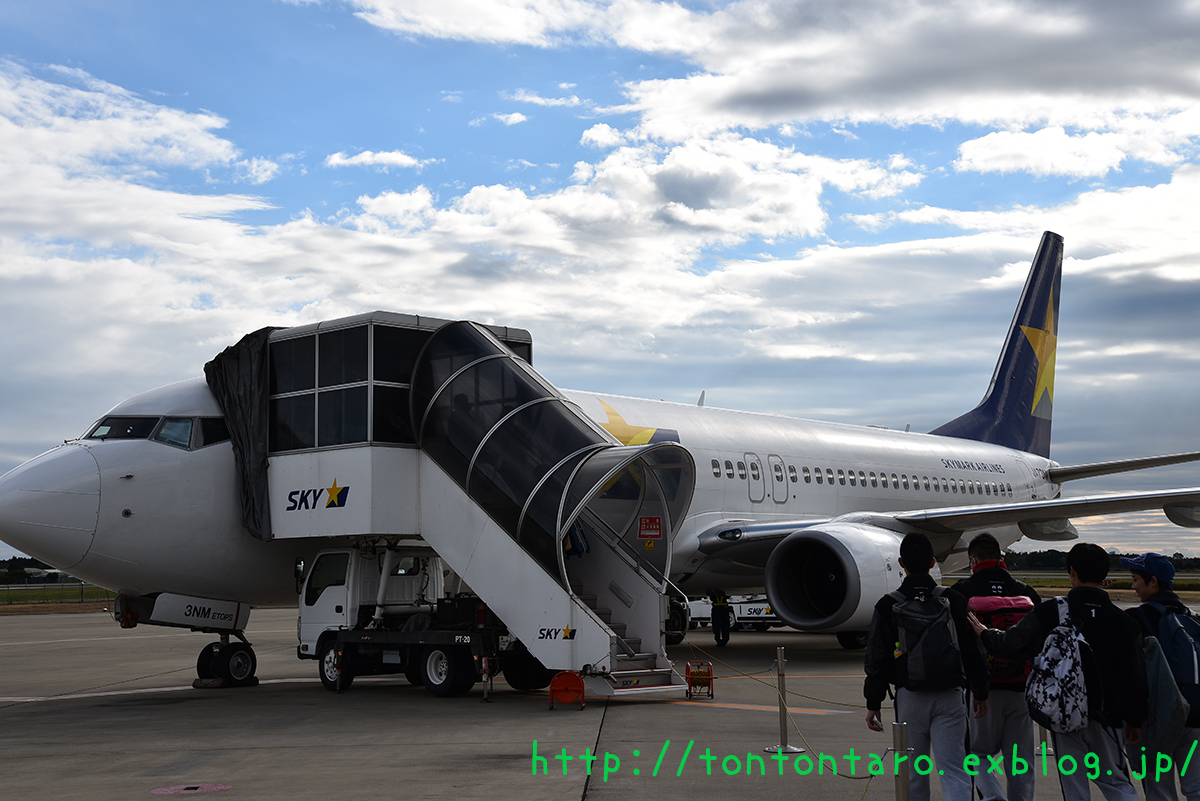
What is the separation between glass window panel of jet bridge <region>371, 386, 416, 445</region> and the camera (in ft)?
41.0

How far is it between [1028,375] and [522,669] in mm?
21110

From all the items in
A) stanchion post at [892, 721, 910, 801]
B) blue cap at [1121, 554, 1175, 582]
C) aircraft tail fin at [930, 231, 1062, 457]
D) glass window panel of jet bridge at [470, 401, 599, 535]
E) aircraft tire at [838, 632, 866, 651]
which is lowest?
aircraft tire at [838, 632, 866, 651]

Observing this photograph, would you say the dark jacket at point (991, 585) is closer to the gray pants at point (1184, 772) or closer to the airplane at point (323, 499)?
the gray pants at point (1184, 772)

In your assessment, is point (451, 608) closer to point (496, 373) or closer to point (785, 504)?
point (496, 373)

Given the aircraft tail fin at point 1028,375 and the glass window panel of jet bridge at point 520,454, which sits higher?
the aircraft tail fin at point 1028,375

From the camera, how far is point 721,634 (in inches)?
817

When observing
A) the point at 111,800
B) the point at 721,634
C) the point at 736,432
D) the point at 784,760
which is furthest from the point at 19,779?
the point at 721,634

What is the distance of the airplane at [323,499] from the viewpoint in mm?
12492

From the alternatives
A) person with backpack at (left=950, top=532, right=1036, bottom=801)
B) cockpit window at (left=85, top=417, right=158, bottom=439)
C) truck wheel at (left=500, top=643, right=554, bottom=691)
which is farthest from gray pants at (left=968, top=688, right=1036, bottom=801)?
cockpit window at (left=85, top=417, right=158, bottom=439)

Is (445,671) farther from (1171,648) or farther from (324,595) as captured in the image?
(1171,648)

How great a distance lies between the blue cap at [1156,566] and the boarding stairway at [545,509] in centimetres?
566

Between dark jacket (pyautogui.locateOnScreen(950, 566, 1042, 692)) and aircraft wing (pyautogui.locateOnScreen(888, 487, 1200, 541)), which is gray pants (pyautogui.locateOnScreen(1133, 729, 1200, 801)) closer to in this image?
dark jacket (pyautogui.locateOnScreen(950, 566, 1042, 692))

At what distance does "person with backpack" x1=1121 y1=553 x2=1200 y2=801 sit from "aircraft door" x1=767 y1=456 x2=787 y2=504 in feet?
43.6

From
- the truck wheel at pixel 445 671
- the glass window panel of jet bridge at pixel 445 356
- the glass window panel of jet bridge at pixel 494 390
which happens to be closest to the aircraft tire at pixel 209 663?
the truck wheel at pixel 445 671
